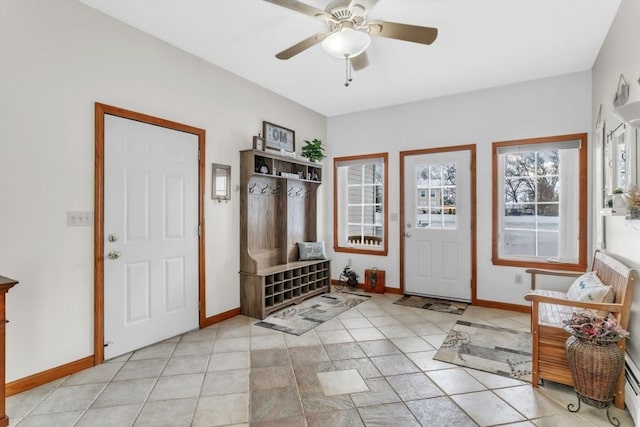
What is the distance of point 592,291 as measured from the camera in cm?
240

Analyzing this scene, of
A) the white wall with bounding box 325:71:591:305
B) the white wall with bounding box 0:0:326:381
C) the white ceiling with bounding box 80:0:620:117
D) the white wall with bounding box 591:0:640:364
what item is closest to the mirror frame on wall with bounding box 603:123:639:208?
the white wall with bounding box 591:0:640:364

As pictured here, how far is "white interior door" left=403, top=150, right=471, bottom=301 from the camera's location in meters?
4.48

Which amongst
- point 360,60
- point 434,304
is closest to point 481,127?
point 360,60

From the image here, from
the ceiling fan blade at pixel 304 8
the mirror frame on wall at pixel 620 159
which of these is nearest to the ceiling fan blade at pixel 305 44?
the ceiling fan blade at pixel 304 8

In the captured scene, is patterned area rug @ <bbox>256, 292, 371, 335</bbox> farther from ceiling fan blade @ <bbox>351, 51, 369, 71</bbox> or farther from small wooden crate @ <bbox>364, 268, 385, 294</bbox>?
ceiling fan blade @ <bbox>351, 51, 369, 71</bbox>

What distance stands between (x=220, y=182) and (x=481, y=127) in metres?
3.45

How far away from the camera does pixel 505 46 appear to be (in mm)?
3221

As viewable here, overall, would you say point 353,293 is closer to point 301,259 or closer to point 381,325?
point 301,259

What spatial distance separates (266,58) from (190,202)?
1744 millimetres

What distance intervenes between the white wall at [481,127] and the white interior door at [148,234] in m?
2.80

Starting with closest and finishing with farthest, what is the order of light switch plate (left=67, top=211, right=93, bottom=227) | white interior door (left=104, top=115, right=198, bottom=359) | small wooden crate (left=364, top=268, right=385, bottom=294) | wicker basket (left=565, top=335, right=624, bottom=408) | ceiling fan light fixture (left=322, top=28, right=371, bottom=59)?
wicker basket (left=565, top=335, right=624, bottom=408) → ceiling fan light fixture (left=322, top=28, right=371, bottom=59) → light switch plate (left=67, top=211, right=93, bottom=227) → white interior door (left=104, top=115, right=198, bottom=359) → small wooden crate (left=364, top=268, right=385, bottom=294)

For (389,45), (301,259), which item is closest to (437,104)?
(389,45)

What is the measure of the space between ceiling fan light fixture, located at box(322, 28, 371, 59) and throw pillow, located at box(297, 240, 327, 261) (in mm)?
2923

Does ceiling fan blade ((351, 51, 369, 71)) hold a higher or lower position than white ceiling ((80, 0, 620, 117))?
lower
